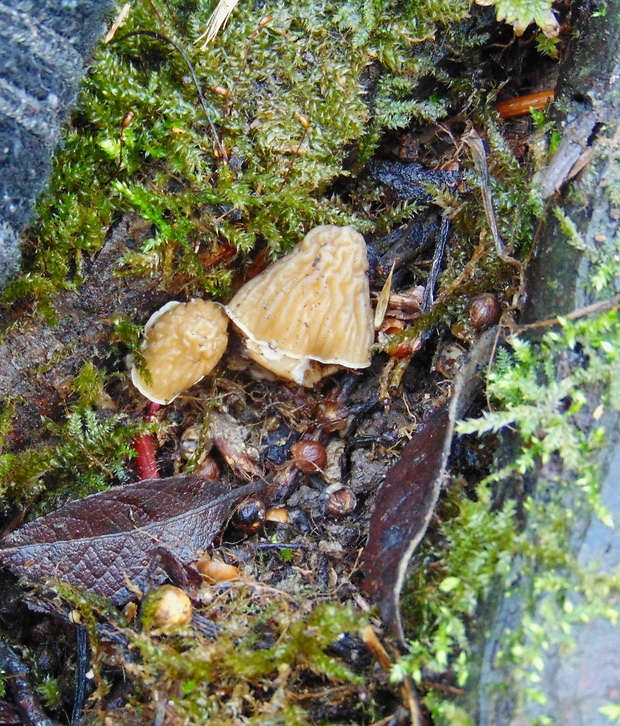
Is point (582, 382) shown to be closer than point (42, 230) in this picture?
Yes

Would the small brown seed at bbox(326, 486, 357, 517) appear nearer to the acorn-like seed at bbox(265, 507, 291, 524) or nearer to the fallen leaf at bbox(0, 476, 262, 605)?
the acorn-like seed at bbox(265, 507, 291, 524)

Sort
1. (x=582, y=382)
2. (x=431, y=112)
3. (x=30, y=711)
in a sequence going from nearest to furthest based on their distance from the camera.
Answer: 1. (x=582, y=382)
2. (x=30, y=711)
3. (x=431, y=112)

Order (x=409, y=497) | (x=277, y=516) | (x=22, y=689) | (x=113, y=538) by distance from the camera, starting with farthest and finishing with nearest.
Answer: (x=277, y=516), (x=113, y=538), (x=22, y=689), (x=409, y=497)

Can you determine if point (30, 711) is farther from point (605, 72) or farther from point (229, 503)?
point (605, 72)

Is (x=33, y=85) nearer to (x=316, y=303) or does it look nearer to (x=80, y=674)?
(x=316, y=303)

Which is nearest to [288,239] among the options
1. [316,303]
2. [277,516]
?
[316,303]

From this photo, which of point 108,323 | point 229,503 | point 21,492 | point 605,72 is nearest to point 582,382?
point 605,72
